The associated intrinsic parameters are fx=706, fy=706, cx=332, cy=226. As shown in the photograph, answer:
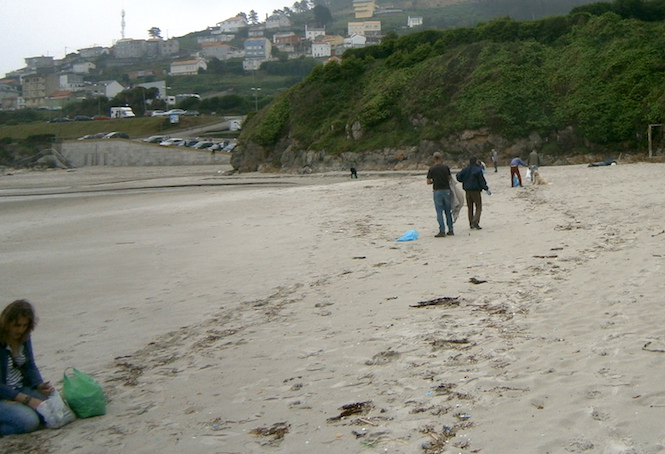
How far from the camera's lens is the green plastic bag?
527cm

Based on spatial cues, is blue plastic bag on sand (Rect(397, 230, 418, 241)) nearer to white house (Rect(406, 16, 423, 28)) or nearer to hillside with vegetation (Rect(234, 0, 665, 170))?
hillside with vegetation (Rect(234, 0, 665, 170))

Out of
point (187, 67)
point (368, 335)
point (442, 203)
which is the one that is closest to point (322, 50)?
point (187, 67)

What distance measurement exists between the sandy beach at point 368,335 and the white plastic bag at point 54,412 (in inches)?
3.3

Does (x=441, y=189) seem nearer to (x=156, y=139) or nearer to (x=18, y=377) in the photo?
(x=18, y=377)

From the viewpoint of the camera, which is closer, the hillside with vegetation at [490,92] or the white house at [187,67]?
the hillside with vegetation at [490,92]

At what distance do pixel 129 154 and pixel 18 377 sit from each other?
66.7 metres

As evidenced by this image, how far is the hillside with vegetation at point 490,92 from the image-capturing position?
3512 cm

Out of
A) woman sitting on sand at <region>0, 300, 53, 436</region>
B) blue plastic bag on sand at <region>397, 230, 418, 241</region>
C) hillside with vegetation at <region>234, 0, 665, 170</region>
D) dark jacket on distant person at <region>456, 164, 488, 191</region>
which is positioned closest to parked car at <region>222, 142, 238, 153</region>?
hillside with vegetation at <region>234, 0, 665, 170</region>

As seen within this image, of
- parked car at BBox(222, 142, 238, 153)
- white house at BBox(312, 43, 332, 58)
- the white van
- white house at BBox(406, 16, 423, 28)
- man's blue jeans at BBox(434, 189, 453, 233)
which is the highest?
white house at BBox(406, 16, 423, 28)

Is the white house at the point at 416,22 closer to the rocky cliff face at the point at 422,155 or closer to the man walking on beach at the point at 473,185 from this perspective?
the rocky cliff face at the point at 422,155

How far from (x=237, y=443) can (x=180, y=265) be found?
7.64m

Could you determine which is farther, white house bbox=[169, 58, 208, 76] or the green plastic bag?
white house bbox=[169, 58, 208, 76]

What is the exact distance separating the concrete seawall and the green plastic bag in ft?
194

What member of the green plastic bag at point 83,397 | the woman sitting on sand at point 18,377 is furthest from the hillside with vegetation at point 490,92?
the woman sitting on sand at point 18,377
